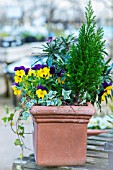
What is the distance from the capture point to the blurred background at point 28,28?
630 cm

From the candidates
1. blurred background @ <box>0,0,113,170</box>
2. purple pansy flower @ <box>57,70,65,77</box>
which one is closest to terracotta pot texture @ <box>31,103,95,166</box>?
purple pansy flower @ <box>57,70,65,77</box>

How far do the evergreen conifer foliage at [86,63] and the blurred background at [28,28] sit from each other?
1.38 meters

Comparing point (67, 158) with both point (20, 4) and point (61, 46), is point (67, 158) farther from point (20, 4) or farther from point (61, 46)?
point (20, 4)

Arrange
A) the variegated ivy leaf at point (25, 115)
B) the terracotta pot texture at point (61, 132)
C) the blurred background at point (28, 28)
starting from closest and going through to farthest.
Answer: the terracotta pot texture at point (61, 132), the variegated ivy leaf at point (25, 115), the blurred background at point (28, 28)

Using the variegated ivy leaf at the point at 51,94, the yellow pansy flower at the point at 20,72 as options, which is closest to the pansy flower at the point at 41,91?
the variegated ivy leaf at the point at 51,94

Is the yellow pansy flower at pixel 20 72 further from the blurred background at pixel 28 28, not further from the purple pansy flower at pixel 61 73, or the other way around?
the blurred background at pixel 28 28

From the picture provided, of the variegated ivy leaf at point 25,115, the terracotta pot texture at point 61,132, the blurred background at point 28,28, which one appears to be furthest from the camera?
the blurred background at point 28,28

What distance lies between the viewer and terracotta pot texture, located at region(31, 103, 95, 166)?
5.62 feet

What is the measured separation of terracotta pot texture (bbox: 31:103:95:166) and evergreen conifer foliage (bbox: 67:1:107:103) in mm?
96

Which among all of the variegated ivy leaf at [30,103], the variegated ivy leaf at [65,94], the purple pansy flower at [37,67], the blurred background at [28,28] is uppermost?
the blurred background at [28,28]

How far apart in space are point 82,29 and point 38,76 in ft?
1.02

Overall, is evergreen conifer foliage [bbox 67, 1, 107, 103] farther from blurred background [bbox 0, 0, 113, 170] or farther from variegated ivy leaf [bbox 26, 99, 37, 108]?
blurred background [bbox 0, 0, 113, 170]

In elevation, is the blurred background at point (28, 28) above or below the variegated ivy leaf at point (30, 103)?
above

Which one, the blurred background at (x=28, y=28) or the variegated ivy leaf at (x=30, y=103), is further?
the blurred background at (x=28, y=28)
